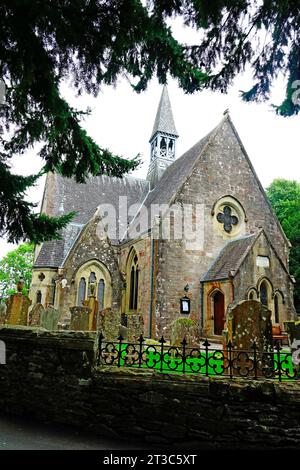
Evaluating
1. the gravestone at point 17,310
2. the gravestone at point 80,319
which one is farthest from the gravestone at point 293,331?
the gravestone at point 17,310

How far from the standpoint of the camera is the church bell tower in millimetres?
25953

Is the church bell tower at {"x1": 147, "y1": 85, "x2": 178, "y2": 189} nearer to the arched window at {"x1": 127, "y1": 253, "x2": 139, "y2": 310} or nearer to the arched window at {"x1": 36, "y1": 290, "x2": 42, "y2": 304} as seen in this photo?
the arched window at {"x1": 127, "y1": 253, "x2": 139, "y2": 310}

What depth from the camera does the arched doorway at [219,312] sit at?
582 inches

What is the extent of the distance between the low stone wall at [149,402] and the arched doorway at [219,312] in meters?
10.5

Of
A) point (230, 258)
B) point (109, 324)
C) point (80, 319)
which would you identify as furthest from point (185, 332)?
point (230, 258)

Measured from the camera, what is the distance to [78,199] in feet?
75.6

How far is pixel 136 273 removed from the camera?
1842cm

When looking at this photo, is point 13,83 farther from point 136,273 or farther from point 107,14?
point 136,273

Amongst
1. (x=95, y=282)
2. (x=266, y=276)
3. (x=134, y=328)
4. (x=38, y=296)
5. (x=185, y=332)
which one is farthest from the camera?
(x=38, y=296)

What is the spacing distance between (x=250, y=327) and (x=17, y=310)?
27.1 ft

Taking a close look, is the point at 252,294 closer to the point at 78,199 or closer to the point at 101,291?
the point at 101,291

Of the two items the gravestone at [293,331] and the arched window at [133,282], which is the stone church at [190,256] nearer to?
the arched window at [133,282]
